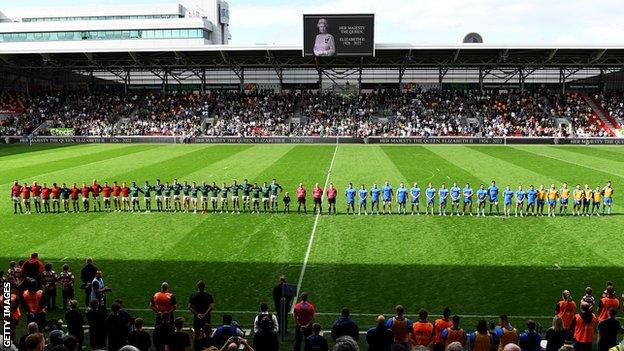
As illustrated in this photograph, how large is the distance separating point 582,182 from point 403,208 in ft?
36.9

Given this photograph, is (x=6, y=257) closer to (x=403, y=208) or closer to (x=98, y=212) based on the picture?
(x=98, y=212)

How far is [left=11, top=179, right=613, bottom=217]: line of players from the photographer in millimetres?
21578

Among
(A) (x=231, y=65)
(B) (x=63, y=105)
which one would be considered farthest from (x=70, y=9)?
(A) (x=231, y=65)

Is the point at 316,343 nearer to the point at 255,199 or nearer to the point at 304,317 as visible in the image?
the point at 304,317

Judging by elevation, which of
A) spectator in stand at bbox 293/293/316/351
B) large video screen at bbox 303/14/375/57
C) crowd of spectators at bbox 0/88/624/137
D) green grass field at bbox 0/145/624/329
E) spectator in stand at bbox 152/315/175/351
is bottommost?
green grass field at bbox 0/145/624/329

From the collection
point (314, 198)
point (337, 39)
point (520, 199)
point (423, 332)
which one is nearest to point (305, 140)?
point (337, 39)

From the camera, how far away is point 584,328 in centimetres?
934

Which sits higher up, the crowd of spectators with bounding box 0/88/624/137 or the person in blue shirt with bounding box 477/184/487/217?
the crowd of spectators with bounding box 0/88/624/137

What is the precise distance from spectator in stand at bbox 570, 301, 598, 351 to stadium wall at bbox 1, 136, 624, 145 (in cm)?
4280

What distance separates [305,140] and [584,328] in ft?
144

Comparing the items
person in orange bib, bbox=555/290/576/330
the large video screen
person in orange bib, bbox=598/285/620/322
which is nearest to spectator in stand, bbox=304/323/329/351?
person in orange bib, bbox=555/290/576/330

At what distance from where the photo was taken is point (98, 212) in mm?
22703

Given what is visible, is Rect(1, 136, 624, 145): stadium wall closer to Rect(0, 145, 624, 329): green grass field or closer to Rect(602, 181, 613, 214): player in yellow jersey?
Rect(0, 145, 624, 329): green grass field

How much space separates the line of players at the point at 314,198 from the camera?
21578mm
